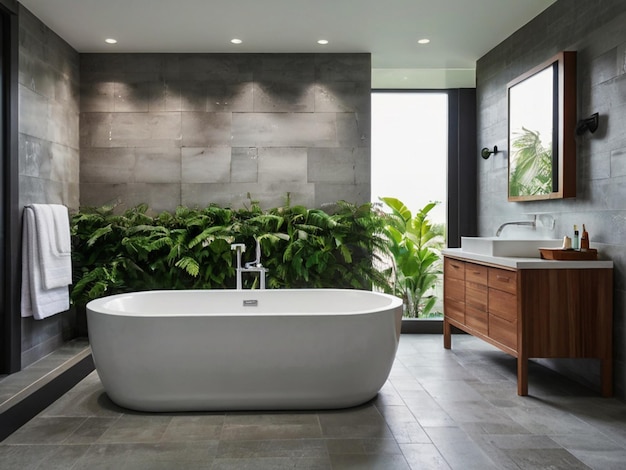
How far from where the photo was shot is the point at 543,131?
3891 mm

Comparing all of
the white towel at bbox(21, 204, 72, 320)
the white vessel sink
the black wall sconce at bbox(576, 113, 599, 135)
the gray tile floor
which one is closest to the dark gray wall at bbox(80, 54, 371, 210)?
the white towel at bbox(21, 204, 72, 320)

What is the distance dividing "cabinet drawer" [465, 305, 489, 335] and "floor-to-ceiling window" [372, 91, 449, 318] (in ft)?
3.87

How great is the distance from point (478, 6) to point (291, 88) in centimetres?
181

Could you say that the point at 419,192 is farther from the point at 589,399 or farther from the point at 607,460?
the point at 607,460

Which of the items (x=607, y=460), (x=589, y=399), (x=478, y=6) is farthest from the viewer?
(x=478, y=6)

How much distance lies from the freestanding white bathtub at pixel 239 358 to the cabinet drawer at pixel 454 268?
1366mm

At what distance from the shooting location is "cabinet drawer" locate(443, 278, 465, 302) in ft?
13.9

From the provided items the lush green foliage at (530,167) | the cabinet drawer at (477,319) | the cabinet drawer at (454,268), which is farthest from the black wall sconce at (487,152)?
the cabinet drawer at (477,319)

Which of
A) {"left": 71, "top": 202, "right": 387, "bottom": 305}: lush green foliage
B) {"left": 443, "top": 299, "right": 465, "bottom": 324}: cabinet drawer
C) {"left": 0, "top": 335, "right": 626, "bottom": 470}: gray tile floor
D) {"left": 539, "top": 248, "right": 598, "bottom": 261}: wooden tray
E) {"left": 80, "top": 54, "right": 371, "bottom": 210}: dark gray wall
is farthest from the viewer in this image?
{"left": 80, "top": 54, "right": 371, "bottom": 210}: dark gray wall

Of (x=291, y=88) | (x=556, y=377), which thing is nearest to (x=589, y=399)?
(x=556, y=377)

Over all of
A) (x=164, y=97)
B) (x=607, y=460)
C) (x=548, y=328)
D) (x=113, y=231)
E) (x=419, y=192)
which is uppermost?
(x=164, y=97)

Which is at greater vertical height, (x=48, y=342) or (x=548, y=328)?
(x=548, y=328)

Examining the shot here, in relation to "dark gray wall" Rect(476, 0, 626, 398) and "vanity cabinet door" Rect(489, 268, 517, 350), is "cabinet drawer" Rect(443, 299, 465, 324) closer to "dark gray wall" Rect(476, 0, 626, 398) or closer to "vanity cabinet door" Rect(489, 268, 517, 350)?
"vanity cabinet door" Rect(489, 268, 517, 350)

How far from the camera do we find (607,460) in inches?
93.7
